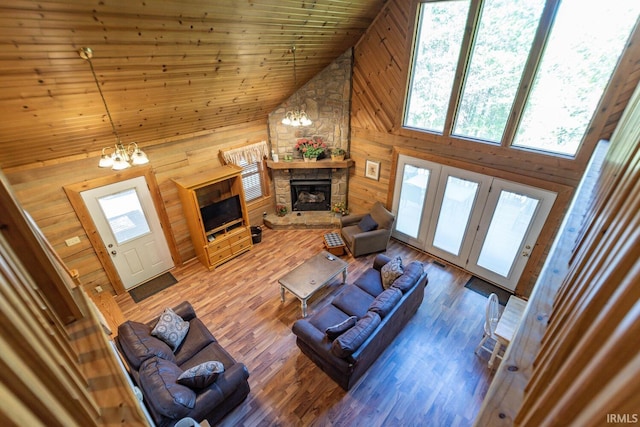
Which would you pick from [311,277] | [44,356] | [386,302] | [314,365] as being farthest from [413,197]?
[44,356]

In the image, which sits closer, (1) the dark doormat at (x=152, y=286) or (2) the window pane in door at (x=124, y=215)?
(2) the window pane in door at (x=124, y=215)

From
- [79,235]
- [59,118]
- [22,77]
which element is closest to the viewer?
[22,77]

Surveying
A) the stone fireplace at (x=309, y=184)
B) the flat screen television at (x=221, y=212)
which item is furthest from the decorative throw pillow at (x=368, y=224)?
the flat screen television at (x=221, y=212)

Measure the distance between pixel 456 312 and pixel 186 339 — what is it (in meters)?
4.20

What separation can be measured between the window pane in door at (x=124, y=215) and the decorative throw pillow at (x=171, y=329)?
2080 mm

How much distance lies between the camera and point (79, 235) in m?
4.69

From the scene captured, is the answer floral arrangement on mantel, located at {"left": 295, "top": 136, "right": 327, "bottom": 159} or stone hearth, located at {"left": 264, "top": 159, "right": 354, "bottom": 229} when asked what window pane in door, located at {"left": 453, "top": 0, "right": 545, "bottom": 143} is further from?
floral arrangement on mantel, located at {"left": 295, "top": 136, "right": 327, "bottom": 159}

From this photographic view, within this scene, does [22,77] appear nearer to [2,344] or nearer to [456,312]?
[2,344]

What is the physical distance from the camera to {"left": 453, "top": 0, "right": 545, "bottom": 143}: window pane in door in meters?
4.08

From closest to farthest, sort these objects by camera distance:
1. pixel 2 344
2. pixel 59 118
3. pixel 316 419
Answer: pixel 2 344 < pixel 59 118 < pixel 316 419

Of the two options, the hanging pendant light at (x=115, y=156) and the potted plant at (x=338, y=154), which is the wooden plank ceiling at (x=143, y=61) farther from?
the potted plant at (x=338, y=154)

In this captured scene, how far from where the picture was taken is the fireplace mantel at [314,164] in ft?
21.8

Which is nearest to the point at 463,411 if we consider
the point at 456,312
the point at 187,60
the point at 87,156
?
the point at 456,312

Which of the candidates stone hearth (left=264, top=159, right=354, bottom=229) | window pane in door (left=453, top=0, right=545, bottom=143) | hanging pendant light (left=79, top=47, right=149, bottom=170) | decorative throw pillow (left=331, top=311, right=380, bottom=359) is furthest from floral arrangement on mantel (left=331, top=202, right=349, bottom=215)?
hanging pendant light (left=79, top=47, right=149, bottom=170)
